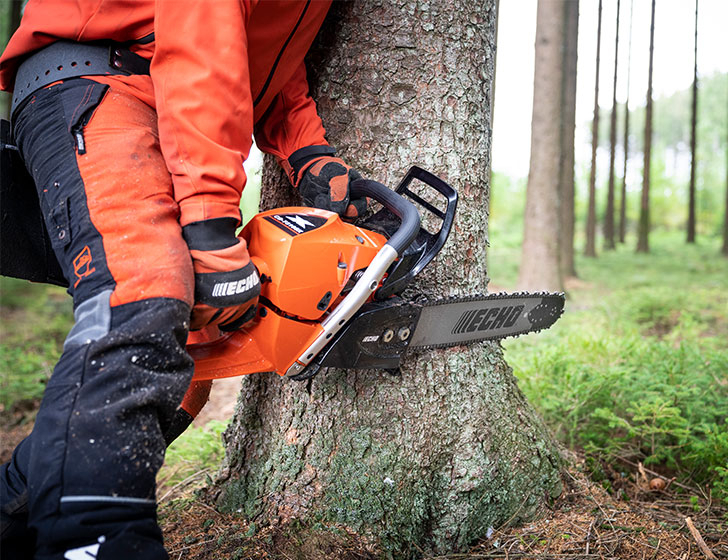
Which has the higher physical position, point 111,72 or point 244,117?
point 111,72

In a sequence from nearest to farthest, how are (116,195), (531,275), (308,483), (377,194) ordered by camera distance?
(116,195) → (377,194) → (308,483) → (531,275)

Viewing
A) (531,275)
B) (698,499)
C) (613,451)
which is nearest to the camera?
(698,499)

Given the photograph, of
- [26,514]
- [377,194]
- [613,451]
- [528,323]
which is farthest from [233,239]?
[613,451]

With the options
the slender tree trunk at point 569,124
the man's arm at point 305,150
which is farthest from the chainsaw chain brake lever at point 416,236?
the slender tree trunk at point 569,124

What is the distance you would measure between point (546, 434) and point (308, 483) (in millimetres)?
1043

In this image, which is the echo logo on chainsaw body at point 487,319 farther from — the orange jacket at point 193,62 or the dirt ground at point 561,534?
the orange jacket at point 193,62

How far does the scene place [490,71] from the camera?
2082 mm

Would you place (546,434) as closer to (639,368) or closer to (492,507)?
(492,507)

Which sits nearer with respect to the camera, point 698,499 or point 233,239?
point 233,239

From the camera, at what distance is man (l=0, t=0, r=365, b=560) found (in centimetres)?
116

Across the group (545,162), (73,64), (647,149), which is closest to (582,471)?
(73,64)

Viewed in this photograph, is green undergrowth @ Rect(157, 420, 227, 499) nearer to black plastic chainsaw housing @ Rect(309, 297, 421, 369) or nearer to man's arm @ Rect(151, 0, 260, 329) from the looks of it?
black plastic chainsaw housing @ Rect(309, 297, 421, 369)

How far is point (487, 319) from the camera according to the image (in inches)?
76.8

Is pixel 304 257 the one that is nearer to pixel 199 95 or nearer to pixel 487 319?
pixel 199 95
